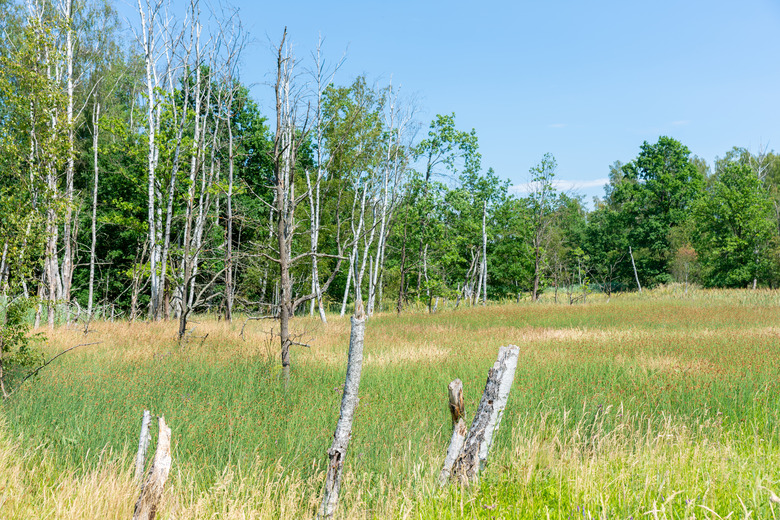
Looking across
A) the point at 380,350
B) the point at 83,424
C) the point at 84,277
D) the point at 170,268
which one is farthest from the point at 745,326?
the point at 84,277

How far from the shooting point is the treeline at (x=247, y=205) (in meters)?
7.16

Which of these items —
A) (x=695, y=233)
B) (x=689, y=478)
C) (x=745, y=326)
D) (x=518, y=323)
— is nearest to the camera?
(x=689, y=478)

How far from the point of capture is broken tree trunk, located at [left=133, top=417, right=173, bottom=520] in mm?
2635

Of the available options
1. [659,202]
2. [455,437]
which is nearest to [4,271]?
[455,437]

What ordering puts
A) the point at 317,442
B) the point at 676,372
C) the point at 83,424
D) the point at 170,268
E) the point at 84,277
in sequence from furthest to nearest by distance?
the point at 84,277, the point at 170,268, the point at 676,372, the point at 83,424, the point at 317,442

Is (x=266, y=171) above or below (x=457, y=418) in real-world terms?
above

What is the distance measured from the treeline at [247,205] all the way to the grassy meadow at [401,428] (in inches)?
60.2

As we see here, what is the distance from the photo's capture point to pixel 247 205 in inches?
998

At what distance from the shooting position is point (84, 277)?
23.3m

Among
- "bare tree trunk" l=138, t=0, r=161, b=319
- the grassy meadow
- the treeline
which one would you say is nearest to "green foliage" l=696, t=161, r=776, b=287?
the treeline

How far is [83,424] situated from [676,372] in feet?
29.8

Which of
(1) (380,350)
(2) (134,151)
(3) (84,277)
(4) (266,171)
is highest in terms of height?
(4) (266,171)

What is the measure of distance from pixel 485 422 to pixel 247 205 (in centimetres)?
2344

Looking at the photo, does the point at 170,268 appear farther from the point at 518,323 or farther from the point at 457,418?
the point at 457,418
